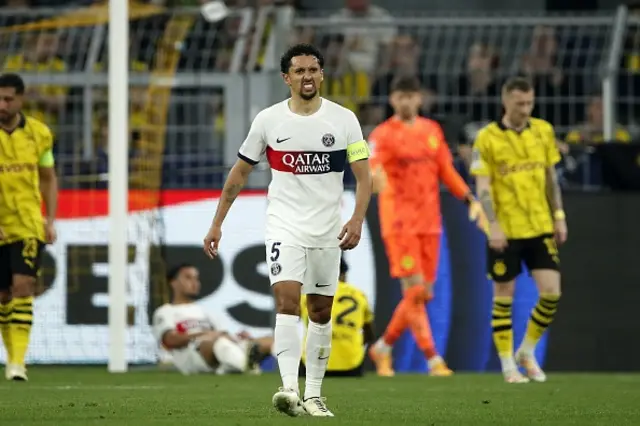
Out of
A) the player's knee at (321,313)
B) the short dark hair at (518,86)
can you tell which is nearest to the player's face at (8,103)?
the short dark hair at (518,86)

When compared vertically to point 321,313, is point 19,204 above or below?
above

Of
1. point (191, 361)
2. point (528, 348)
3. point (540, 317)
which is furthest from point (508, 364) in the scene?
point (191, 361)

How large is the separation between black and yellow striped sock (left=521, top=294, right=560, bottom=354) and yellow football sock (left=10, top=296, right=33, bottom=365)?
148 inches

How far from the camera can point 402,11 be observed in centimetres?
1936

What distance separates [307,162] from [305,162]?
0.01 m

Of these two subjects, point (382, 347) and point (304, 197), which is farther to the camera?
point (382, 347)

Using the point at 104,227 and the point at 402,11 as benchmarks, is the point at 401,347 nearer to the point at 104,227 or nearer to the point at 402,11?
the point at 104,227

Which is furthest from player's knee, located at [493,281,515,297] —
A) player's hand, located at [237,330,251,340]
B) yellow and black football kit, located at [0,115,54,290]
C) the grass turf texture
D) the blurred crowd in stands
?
yellow and black football kit, located at [0,115,54,290]

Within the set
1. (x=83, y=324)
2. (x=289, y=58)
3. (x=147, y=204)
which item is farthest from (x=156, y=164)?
(x=289, y=58)

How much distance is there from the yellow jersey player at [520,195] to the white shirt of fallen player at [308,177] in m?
3.50

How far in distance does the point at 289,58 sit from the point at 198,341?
19.7 ft

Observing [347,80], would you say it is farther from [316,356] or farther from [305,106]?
[316,356]

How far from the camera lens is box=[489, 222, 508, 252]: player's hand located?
11.5 metres

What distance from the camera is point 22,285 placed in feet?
38.1
